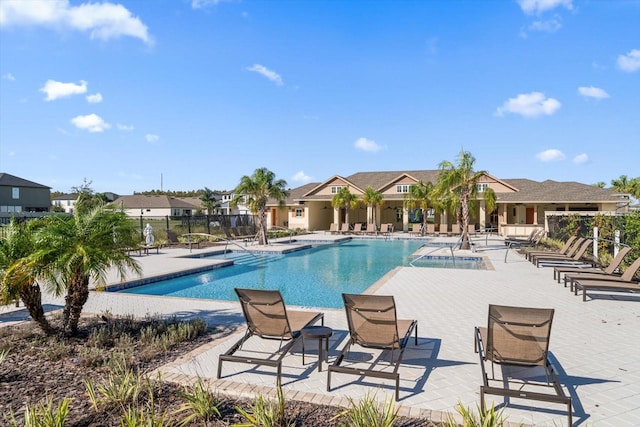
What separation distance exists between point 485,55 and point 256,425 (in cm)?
2116

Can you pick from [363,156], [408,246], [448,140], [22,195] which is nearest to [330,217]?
[363,156]

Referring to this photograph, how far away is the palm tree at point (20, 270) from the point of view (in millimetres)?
5332

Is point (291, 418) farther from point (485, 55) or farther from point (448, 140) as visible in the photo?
point (448, 140)

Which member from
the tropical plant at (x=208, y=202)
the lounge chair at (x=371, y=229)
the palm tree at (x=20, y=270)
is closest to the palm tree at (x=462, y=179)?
the lounge chair at (x=371, y=229)

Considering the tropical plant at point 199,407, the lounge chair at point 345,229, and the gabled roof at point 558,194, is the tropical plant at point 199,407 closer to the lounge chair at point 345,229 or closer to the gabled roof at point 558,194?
the lounge chair at point 345,229

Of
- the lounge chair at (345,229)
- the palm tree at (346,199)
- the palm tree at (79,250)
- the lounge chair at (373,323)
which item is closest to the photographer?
the lounge chair at (373,323)

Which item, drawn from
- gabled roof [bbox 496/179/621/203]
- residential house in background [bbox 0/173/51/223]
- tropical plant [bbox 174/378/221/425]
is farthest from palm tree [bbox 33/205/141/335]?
residential house in background [bbox 0/173/51/223]

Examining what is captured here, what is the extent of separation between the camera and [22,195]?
48781mm

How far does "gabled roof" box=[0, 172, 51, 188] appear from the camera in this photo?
46.9 m

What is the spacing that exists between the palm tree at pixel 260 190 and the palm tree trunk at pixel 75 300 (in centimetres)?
1765

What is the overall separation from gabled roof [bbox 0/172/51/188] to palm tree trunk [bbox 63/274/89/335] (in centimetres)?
5132

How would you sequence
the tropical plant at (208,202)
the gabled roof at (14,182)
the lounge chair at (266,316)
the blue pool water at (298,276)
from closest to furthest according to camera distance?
the lounge chair at (266,316), the blue pool water at (298,276), the gabled roof at (14,182), the tropical plant at (208,202)

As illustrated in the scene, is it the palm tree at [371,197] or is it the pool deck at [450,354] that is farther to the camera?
the palm tree at [371,197]

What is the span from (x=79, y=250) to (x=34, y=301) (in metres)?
1.19
